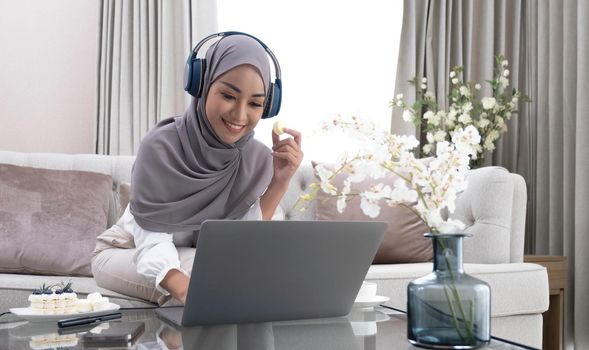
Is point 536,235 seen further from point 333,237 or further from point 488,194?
point 333,237

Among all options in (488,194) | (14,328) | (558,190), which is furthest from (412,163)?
(558,190)

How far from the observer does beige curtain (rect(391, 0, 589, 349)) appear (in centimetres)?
356

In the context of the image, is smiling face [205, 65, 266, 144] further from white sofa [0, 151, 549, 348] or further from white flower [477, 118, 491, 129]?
white flower [477, 118, 491, 129]

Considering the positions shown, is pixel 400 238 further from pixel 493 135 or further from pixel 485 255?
pixel 493 135

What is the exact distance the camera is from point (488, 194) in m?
2.77

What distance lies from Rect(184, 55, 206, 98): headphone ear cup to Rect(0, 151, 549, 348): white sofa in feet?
2.19

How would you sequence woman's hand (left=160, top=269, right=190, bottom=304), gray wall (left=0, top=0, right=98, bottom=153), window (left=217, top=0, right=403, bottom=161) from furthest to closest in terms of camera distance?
window (left=217, top=0, right=403, bottom=161) → gray wall (left=0, top=0, right=98, bottom=153) → woman's hand (left=160, top=269, right=190, bottom=304)

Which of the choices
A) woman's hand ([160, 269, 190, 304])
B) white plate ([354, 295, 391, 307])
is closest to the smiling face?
woman's hand ([160, 269, 190, 304])

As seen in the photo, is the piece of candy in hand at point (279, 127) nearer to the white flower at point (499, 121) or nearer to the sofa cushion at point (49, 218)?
the sofa cushion at point (49, 218)

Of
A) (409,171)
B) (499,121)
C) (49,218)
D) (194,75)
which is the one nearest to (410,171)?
(409,171)

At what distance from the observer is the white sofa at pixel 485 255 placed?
7.64ft

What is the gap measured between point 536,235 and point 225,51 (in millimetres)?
2661

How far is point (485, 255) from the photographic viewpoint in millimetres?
2738

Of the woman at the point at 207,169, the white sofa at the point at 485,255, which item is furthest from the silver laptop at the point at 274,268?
the white sofa at the point at 485,255
